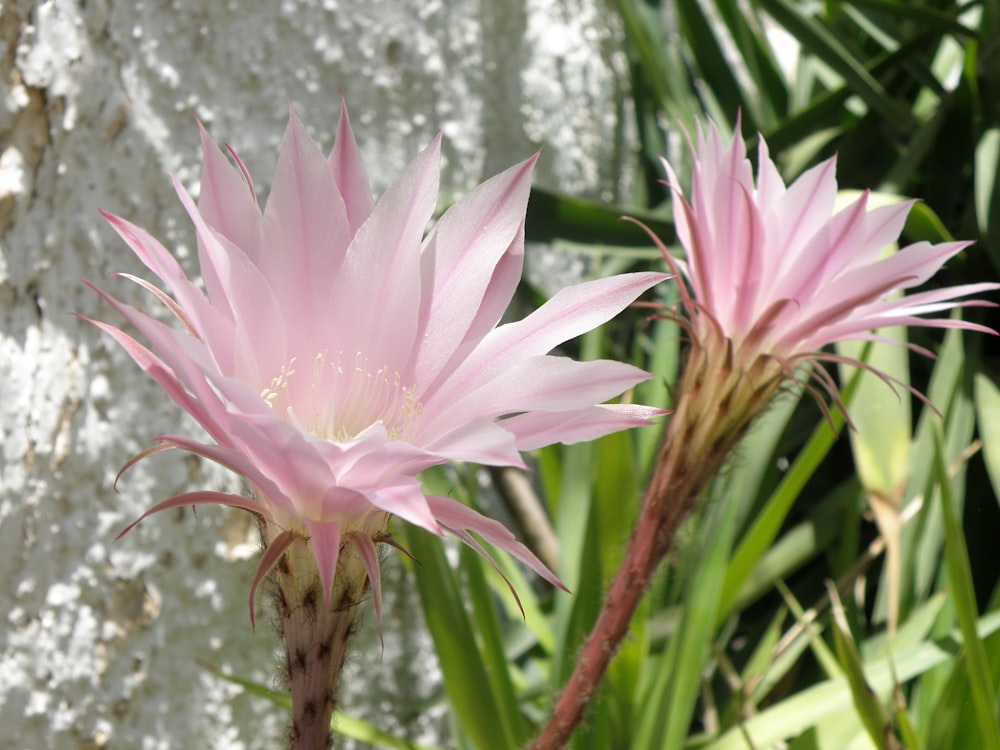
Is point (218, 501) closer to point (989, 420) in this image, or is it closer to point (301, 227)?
point (301, 227)

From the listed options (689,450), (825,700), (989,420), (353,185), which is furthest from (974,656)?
(353,185)

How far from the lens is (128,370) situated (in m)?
0.66

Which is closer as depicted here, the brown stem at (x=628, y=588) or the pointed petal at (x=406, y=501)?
the pointed petal at (x=406, y=501)

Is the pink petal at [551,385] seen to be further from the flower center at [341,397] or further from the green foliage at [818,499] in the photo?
the green foliage at [818,499]

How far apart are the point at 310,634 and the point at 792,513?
914mm

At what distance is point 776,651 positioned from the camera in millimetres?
829

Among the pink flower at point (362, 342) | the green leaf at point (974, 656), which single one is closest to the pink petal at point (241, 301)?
the pink flower at point (362, 342)

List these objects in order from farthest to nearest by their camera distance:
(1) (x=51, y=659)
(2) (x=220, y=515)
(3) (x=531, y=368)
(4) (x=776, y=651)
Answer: (4) (x=776, y=651) → (2) (x=220, y=515) → (1) (x=51, y=659) → (3) (x=531, y=368)

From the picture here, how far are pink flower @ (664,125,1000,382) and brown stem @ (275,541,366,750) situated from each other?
23 cm

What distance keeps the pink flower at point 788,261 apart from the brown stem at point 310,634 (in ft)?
0.76

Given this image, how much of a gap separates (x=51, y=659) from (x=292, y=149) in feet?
1.39

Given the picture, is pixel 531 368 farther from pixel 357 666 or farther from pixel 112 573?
pixel 357 666

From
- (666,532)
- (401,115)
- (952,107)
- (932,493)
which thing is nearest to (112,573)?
(666,532)

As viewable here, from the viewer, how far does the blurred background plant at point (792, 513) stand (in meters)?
0.71
